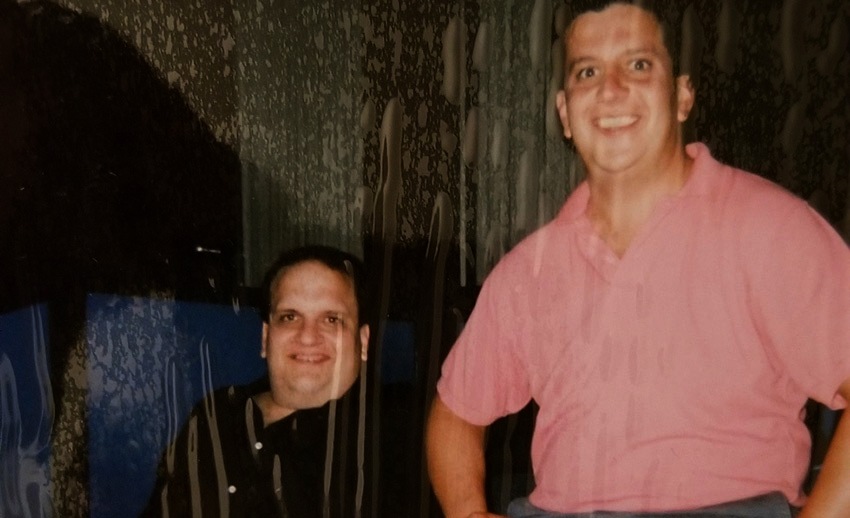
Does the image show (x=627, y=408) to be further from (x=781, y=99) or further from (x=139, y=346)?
(x=139, y=346)

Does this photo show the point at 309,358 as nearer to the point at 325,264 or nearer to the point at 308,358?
the point at 308,358

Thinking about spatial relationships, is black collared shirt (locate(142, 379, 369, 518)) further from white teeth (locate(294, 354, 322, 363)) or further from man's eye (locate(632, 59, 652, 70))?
man's eye (locate(632, 59, 652, 70))

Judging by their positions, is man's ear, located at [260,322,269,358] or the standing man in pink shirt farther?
man's ear, located at [260,322,269,358]

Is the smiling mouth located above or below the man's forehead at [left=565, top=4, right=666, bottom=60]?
below

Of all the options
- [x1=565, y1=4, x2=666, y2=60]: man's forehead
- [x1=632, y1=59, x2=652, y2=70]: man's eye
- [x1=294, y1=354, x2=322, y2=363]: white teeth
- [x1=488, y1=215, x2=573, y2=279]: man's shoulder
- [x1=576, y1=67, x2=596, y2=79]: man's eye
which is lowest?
[x1=294, y1=354, x2=322, y2=363]: white teeth

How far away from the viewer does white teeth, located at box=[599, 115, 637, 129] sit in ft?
3.07

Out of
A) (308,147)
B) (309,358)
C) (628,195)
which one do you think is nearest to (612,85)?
(628,195)

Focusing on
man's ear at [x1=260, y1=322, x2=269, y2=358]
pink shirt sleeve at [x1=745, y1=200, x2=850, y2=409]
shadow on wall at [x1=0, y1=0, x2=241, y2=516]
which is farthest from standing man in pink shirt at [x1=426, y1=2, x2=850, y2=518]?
shadow on wall at [x1=0, y1=0, x2=241, y2=516]

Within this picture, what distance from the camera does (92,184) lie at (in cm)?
111

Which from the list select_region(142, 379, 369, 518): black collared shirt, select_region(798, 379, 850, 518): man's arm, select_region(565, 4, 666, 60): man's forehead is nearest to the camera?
select_region(798, 379, 850, 518): man's arm

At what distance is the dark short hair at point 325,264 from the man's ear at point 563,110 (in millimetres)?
308

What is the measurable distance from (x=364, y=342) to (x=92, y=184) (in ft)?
1.40

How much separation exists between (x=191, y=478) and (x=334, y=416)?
0.22m

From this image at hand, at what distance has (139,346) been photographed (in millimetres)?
1129
